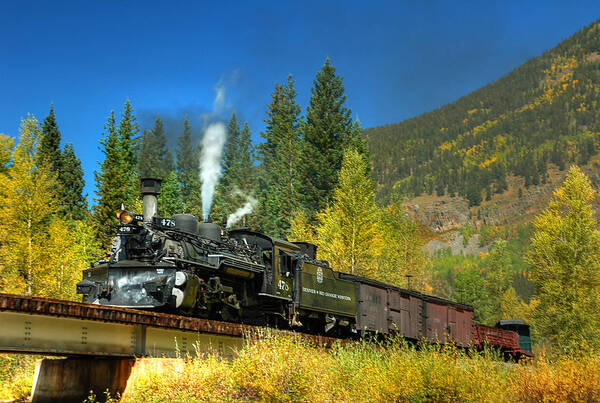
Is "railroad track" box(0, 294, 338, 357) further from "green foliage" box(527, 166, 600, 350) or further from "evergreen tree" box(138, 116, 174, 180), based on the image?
"evergreen tree" box(138, 116, 174, 180)

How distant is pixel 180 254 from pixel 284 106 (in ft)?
207

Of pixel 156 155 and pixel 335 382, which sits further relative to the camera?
pixel 156 155

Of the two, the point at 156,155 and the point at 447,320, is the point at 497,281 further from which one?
the point at 447,320

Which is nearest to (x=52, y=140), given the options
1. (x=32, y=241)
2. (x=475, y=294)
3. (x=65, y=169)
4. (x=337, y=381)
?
(x=65, y=169)

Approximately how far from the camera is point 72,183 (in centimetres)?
5225

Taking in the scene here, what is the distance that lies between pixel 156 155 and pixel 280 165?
3512 centimetres

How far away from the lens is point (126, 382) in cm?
1334

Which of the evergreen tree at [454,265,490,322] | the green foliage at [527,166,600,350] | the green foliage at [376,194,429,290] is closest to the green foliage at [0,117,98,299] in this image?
the green foliage at [376,194,429,290]

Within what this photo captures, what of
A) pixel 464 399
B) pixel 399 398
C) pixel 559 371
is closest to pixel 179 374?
pixel 399 398

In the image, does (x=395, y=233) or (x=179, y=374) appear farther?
(x=395, y=233)

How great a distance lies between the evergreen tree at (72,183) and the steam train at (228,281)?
34.0 metres

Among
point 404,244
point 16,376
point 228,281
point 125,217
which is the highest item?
point 404,244

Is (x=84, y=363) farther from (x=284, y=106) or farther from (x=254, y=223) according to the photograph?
(x=284, y=106)

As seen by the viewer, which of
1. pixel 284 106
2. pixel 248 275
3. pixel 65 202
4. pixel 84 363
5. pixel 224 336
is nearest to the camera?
pixel 84 363
